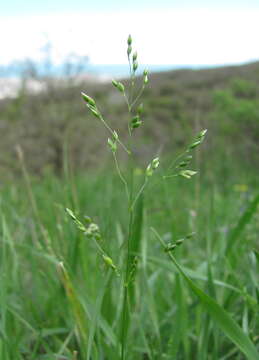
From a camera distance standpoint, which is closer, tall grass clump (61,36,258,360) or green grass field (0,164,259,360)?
tall grass clump (61,36,258,360)

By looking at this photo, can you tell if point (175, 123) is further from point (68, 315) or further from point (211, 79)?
point (68, 315)

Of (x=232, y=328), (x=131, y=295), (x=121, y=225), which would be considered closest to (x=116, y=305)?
(x=131, y=295)

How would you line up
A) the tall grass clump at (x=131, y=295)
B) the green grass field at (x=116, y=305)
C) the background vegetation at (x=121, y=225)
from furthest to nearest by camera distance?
the background vegetation at (x=121, y=225) < the green grass field at (x=116, y=305) < the tall grass clump at (x=131, y=295)

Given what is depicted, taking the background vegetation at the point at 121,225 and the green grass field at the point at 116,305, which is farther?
the background vegetation at the point at 121,225

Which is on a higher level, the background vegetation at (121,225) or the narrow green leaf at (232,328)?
the narrow green leaf at (232,328)

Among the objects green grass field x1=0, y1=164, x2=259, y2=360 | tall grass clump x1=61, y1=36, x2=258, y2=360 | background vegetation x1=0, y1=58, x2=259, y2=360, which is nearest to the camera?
tall grass clump x1=61, y1=36, x2=258, y2=360

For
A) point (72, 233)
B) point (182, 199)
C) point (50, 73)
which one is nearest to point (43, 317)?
point (72, 233)

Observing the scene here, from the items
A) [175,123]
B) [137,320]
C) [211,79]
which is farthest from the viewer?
[211,79]

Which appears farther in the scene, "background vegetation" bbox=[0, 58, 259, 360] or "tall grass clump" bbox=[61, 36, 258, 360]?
"background vegetation" bbox=[0, 58, 259, 360]

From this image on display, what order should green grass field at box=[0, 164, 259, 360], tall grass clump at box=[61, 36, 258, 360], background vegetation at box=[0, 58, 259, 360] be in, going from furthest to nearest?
1. background vegetation at box=[0, 58, 259, 360]
2. green grass field at box=[0, 164, 259, 360]
3. tall grass clump at box=[61, 36, 258, 360]

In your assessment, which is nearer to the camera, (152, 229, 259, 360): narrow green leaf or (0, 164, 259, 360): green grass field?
(152, 229, 259, 360): narrow green leaf

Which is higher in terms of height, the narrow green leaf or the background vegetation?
the narrow green leaf
